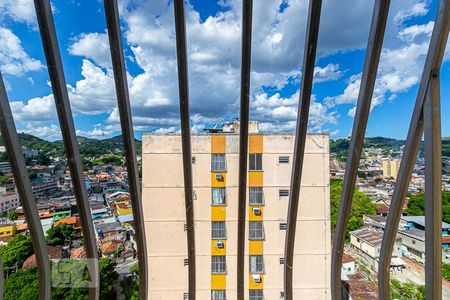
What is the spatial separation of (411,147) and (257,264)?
3452 mm

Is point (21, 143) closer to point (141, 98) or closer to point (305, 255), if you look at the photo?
point (141, 98)

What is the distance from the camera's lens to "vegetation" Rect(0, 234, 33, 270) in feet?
6.54

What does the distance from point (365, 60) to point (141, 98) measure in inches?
63.6

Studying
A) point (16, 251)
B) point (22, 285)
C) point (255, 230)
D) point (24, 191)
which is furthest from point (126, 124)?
point (255, 230)

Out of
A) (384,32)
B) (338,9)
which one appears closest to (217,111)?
(338,9)

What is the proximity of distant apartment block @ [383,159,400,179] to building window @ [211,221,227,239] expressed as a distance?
2.89 meters

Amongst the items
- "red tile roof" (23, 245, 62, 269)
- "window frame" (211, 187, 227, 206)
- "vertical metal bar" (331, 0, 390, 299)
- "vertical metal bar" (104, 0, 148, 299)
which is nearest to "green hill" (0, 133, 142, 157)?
"vertical metal bar" (104, 0, 148, 299)

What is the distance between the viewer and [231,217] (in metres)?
4.31

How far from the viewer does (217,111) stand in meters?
2.33

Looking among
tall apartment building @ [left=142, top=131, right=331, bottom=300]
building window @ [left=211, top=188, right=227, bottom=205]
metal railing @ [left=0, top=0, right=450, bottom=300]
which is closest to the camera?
metal railing @ [left=0, top=0, right=450, bottom=300]

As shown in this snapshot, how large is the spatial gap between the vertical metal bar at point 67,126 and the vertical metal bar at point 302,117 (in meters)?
1.56

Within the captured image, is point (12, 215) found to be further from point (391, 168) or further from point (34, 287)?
point (391, 168)

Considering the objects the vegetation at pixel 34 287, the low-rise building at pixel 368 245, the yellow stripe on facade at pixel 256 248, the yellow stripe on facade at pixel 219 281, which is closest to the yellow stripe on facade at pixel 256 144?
the yellow stripe on facade at pixel 256 248

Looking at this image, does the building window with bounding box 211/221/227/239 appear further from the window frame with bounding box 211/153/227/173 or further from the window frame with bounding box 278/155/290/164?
the window frame with bounding box 278/155/290/164
